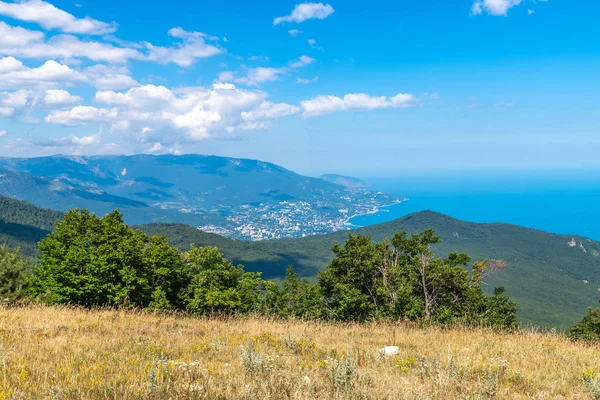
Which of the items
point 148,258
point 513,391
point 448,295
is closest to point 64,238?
point 148,258

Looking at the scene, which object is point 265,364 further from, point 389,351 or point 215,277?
point 215,277

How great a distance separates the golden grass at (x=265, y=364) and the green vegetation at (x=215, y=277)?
51.6 ft

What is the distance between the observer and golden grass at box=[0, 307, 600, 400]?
464 centimetres

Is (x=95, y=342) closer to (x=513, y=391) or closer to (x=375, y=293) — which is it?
(x=513, y=391)

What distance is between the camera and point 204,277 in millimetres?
34688

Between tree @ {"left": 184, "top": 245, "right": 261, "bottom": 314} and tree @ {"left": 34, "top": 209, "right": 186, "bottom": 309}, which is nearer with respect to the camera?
tree @ {"left": 34, "top": 209, "right": 186, "bottom": 309}

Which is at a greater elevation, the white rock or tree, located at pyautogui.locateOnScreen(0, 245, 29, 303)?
the white rock

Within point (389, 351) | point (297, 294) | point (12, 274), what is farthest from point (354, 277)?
point (12, 274)

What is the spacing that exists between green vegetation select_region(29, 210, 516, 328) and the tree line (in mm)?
87

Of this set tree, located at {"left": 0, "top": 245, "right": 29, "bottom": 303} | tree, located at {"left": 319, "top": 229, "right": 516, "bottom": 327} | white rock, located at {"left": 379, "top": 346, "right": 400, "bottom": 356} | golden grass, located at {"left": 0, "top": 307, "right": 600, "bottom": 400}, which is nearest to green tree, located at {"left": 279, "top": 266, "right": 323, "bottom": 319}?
tree, located at {"left": 319, "top": 229, "right": 516, "bottom": 327}

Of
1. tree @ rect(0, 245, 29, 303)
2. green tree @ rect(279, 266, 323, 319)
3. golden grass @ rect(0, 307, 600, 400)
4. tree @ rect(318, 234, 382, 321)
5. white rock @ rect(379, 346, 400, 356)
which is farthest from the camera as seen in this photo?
green tree @ rect(279, 266, 323, 319)

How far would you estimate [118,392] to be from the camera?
14.4ft

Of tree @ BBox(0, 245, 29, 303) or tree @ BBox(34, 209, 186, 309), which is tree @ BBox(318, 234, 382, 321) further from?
tree @ BBox(0, 245, 29, 303)

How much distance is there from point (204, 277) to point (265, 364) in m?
30.7
